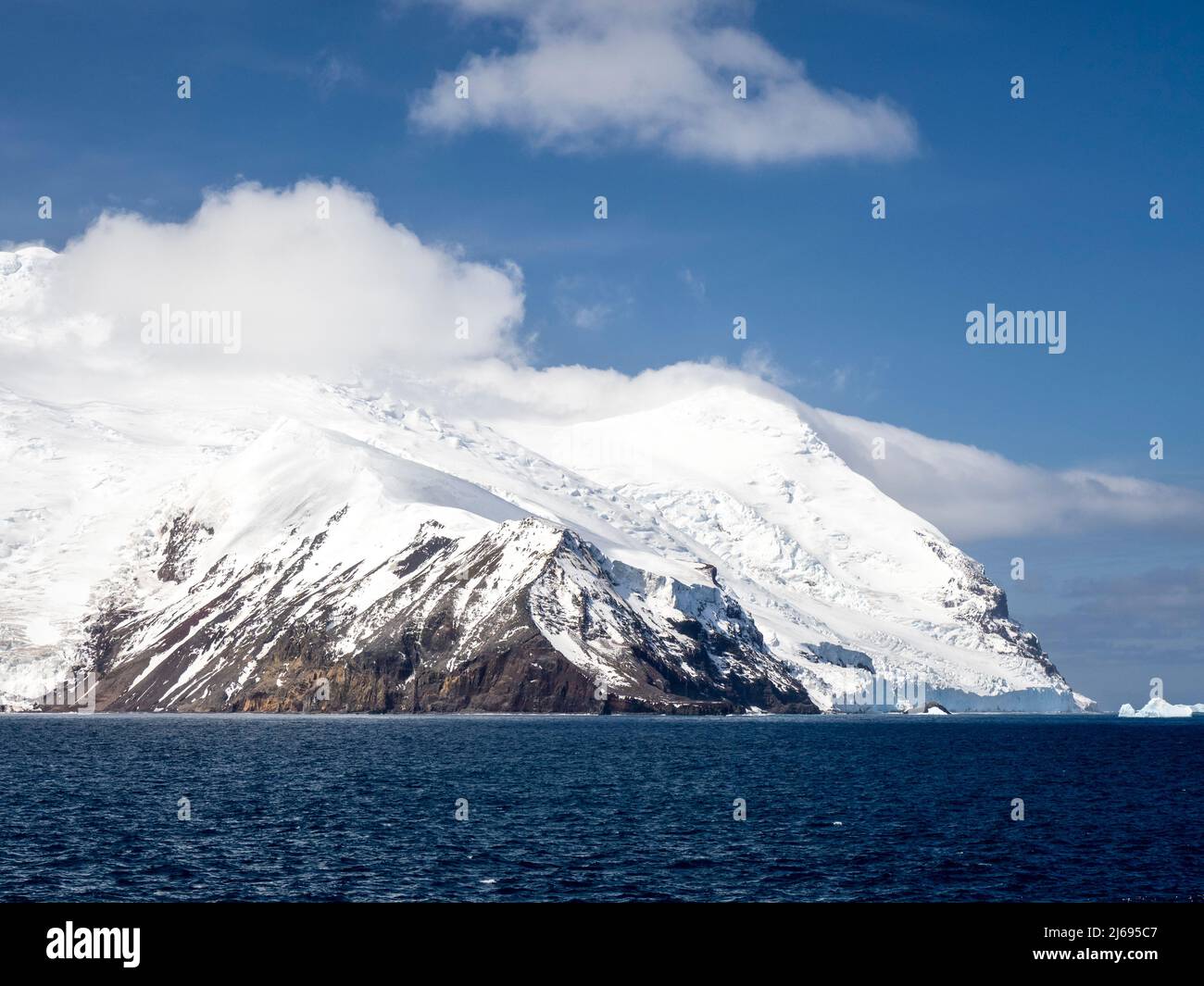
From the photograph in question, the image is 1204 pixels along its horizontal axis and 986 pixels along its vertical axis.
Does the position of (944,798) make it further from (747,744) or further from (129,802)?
(747,744)

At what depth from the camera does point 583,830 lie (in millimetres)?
90250

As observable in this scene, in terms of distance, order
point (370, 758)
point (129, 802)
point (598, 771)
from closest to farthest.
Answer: point (129, 802), point (598, 771), point (370, 758)

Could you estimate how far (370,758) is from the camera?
15600 centimetres

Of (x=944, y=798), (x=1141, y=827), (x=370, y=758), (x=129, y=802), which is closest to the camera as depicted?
(x=1141, y=827)

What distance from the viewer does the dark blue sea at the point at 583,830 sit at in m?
69.6

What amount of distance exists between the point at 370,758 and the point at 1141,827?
87.4 m

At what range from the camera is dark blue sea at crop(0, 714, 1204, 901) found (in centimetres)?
6956
